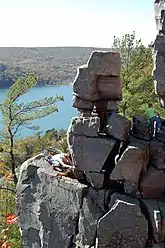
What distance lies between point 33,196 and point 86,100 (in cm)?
231

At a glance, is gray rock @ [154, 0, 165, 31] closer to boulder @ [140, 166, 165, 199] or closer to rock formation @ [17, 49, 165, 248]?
rock formation @ [17, 49, 165, 248]

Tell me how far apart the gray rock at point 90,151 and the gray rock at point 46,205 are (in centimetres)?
45

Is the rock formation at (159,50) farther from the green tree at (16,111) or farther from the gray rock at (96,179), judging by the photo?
the green tree at (16,111)

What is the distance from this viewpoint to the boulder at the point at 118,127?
6738 millimetres

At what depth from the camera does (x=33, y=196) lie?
8.09 metres

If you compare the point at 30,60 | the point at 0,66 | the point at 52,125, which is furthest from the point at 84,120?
the point at 30,60

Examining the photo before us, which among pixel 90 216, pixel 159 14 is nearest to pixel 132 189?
pixel 90 216

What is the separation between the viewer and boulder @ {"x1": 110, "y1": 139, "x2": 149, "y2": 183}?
650 centimetres

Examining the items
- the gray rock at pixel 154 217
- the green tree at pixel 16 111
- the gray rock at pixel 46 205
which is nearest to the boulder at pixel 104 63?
the gray rock at pixel 46 205

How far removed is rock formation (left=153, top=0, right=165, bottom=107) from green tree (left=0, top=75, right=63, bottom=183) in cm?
1045

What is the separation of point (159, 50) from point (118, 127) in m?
1.43

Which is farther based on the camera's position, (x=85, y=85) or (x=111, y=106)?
(x=111, y=106)

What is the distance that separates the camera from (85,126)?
279 inches

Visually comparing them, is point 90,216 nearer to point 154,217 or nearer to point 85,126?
point 154,217
